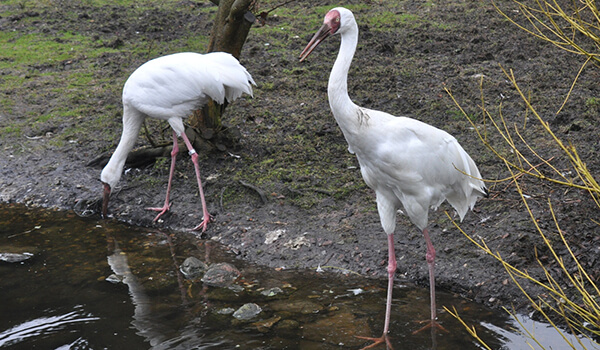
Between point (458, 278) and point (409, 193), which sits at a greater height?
point (409, 193)

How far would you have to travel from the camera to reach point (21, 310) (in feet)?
16.2

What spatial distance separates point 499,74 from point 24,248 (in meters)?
6.33

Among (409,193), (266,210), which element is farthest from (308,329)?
(266,210)

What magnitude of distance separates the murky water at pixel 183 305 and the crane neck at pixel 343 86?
1.50 metres

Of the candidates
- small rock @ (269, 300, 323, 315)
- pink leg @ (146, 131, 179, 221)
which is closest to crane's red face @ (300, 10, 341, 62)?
small rock @ (269, 300, 323, 315)

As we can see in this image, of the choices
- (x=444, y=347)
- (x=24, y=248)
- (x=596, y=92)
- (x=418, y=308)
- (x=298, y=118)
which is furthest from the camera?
(x=298, y=118)

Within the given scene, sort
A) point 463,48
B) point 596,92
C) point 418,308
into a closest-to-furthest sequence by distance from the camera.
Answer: point 418,308
point 596,92
point 463,48

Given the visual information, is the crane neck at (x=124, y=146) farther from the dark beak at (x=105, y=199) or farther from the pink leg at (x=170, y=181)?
the pink leg at (x=170, y=181)

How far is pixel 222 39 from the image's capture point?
7.34m

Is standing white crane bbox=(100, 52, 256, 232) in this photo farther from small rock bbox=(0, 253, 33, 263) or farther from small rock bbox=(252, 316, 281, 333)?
small rock bbox=(252, 316, 281, 333)

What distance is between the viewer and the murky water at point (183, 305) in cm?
446

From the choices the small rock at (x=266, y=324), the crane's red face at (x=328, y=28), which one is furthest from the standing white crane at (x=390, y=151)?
the small rock at (x=266, y=324)

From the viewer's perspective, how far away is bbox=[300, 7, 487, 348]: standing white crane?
436 cm

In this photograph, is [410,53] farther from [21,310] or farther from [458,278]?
[21,310]
